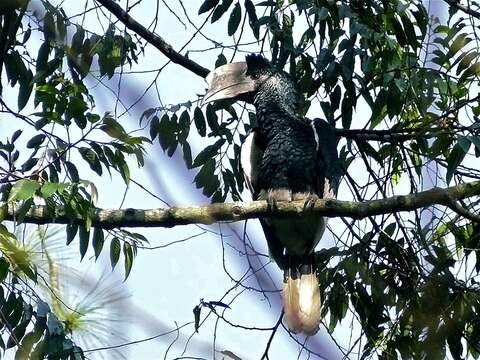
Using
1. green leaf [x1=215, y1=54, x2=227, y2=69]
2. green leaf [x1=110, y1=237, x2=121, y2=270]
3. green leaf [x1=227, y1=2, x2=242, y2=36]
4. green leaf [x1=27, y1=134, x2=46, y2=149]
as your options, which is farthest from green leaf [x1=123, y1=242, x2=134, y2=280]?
green leaf [x1=215, y1=54, x2=227, y2=69]

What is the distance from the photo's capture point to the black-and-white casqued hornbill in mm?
3639

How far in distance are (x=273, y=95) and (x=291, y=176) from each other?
0.39 m

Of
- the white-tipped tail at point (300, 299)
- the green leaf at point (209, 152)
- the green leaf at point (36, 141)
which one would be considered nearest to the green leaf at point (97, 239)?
the green leaf at point (36, 141)

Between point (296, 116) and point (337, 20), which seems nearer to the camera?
point (337, 20)

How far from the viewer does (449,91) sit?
322 cm

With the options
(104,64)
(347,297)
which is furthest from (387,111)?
(104,64)

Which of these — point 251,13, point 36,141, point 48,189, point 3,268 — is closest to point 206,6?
point 251,13

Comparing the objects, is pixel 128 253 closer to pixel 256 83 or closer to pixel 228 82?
pixel 228 82

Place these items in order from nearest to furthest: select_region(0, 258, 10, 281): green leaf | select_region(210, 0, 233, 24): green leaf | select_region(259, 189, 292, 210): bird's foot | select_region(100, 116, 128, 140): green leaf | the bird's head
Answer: select_region(0, 258, 10, 281): green leaf
select_region(100, 116, 128, 140): green leaf
select_region(210, 0, 233, 24): green leaf
select_region(259, 189, 292, 210): bird's foot
the bird's head

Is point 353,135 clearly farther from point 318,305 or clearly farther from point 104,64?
point 104,64

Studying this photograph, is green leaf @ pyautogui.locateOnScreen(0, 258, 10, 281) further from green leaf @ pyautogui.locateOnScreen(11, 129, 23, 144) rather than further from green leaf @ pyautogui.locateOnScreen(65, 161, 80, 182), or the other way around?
green leaf @ pyautogui.locateOnScreen(11, 129, 23, 144)

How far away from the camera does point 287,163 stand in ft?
12.4

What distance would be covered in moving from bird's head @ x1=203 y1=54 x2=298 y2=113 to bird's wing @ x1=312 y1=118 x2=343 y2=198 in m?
0.25

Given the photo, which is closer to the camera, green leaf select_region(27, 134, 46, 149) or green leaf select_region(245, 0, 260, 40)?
green leaf select_region(27, 134, 46, 149)
